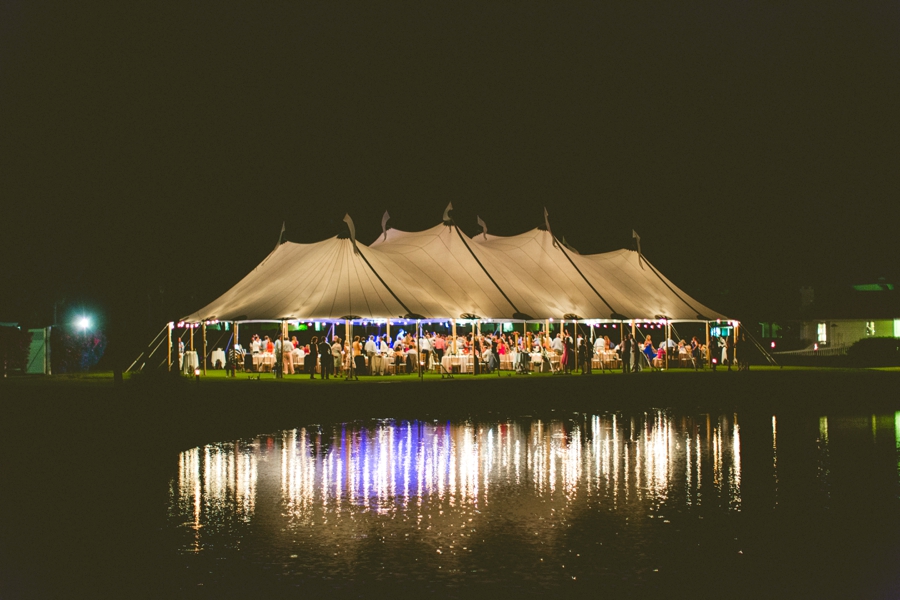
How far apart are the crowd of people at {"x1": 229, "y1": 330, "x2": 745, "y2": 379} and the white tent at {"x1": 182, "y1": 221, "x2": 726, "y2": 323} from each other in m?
1.26

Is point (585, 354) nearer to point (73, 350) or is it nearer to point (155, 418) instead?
point (73, 350)

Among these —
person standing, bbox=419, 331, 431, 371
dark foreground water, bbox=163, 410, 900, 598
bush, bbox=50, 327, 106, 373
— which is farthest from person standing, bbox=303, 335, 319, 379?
dark foreground water, bbox=163, 410, 900, 598

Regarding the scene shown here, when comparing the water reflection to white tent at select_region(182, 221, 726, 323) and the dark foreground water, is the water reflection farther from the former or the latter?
white tent at select_region(182, 221, 726, 323)

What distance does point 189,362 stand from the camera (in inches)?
1323

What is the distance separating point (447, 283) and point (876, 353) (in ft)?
76.2

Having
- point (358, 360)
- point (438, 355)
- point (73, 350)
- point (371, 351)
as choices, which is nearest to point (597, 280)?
point (438, 355)

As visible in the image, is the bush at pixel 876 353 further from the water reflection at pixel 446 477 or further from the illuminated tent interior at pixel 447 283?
the water reflection at pixel 446 477

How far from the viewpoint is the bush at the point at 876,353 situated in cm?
4400

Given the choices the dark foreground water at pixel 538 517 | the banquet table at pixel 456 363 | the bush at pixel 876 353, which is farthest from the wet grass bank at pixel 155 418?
the bush at pixel 876 353

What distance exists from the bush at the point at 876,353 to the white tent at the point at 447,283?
9223mm

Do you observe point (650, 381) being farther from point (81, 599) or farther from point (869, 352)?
point (81, 599)

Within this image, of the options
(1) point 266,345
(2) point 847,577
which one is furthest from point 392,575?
(1) point 266,345

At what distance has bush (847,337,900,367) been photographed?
44.0 m

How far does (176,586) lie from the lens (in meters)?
6.02
